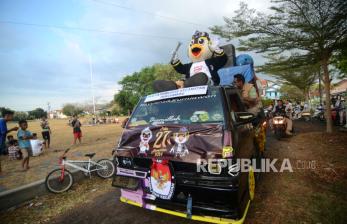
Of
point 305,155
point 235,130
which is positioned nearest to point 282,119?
point 305,155

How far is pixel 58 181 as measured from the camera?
4.89 meters

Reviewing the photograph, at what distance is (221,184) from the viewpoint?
252 cm

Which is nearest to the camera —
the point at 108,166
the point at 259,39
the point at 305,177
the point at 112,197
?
the point at 112,197

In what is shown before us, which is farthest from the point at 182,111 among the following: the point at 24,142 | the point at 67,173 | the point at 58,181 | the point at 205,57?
the point at 24,142

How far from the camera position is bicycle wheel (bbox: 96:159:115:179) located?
5733mm

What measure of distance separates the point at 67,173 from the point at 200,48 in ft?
15.4

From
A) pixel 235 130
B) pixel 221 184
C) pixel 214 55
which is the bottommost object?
pixel 221 184

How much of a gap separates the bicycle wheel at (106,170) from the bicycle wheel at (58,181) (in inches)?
32.6

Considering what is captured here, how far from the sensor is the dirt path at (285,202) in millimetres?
3207

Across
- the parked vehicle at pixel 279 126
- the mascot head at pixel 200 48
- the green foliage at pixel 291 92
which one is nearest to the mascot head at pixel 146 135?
the mascot head at pixel 200 48

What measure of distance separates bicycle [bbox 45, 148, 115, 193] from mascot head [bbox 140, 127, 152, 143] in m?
2.85

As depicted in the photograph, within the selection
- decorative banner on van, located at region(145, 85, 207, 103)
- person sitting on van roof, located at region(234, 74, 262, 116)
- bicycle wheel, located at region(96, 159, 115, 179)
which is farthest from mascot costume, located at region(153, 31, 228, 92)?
bicycle wheel, located at region(96, 159, 115, 179)

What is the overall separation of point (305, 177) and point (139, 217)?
12.3ft

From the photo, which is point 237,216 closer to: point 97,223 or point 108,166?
point 97,223
